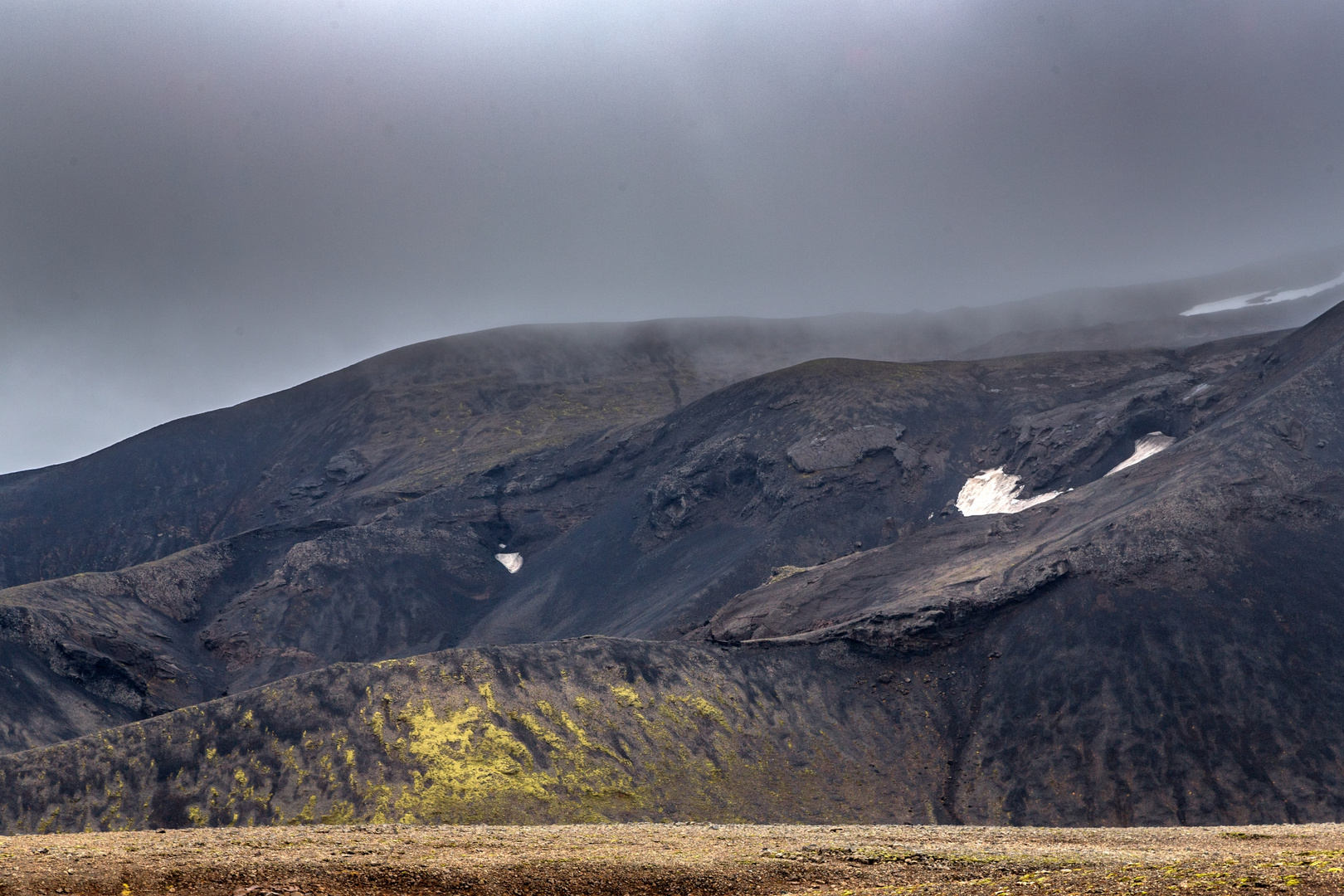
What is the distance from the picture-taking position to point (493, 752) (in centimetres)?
4391

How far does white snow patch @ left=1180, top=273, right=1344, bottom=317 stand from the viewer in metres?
174

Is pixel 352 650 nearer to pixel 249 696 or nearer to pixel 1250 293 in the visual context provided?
pixel 249 696

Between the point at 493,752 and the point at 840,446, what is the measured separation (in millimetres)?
66239

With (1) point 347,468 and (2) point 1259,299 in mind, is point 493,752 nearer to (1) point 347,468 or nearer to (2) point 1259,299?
(1) point 347,468

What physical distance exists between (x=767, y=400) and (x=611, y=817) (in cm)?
8150

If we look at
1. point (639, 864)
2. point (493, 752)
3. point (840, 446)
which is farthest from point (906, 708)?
point (840, 446)

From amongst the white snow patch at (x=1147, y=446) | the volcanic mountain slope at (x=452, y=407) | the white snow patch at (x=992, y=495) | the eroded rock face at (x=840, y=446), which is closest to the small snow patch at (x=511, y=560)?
the volcanic mountain slope at (x=452, y=407)

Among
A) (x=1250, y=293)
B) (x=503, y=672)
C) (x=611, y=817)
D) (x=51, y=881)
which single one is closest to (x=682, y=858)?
(x=51, y=881)

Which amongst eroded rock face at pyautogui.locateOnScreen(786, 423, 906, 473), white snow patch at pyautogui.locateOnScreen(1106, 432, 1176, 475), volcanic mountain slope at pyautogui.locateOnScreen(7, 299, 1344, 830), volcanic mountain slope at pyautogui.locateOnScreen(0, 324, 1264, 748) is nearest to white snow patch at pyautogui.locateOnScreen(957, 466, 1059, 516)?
volcanic mountain slope at pyautogui.locateOnScreen(0, 324, 1264, 748)

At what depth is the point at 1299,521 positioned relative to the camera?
196 ft

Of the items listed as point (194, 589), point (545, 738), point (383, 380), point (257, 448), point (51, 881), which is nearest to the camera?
point (51, 881)

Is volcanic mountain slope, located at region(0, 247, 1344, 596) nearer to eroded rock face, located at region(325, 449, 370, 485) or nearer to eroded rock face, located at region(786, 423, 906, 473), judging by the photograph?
eroded rock face, located at region(325, 449, 370, 485)

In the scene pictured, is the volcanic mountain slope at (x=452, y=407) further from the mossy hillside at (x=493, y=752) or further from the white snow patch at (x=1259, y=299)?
the mossy hillside at (x=493, y=752)

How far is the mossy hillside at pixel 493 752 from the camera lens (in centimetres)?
4012
